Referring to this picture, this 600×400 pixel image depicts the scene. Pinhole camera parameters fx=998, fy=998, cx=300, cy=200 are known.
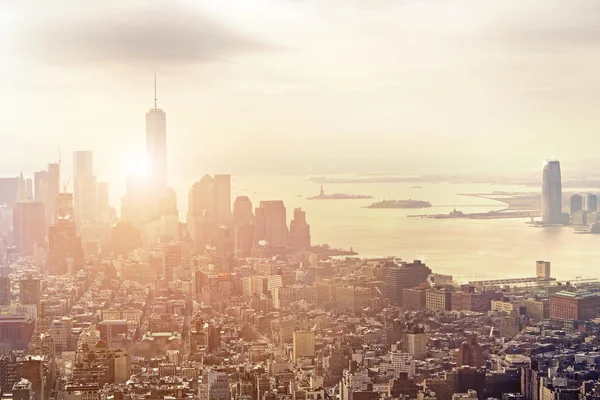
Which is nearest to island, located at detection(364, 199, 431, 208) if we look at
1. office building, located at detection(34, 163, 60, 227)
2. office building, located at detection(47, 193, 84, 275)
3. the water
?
the water

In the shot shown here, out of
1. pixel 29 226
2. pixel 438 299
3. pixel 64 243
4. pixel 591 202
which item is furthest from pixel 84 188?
pixel 591 202

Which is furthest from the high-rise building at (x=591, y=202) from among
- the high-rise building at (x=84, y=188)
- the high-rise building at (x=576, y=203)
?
the high-rise building at (x=84, y=188)

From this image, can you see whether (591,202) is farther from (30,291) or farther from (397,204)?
(30,291)

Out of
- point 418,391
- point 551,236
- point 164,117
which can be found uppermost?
point 164,117

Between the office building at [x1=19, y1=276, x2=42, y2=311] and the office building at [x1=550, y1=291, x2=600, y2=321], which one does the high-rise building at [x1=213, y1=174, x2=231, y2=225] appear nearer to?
the office building at [x1=19, y1=276, x2=42, y2=311]

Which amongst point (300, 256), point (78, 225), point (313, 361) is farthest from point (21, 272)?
point (313, 361)

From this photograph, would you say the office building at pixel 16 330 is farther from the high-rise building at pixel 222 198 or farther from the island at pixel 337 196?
the island at pixel 337 196

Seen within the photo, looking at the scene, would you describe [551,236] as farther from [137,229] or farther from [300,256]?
[137,229]
